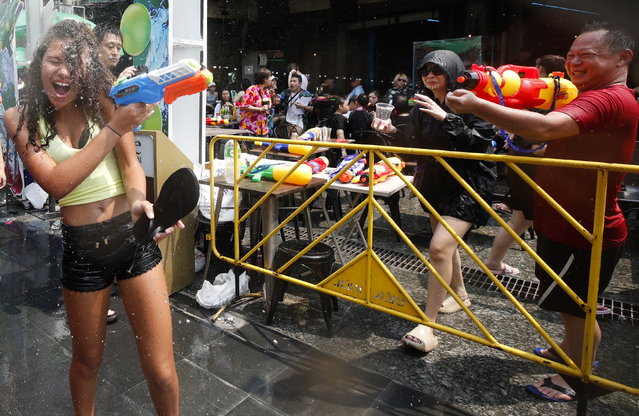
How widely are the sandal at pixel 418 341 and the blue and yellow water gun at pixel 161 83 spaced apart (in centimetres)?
219

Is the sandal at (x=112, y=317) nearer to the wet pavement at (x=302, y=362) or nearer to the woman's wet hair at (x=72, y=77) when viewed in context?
the wet pavement at (x=302, y=362)

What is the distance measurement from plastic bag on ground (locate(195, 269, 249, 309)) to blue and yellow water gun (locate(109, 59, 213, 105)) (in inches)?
93.5

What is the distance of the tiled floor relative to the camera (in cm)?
252

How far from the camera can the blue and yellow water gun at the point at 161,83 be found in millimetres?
1468

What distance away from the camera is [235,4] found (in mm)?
18750

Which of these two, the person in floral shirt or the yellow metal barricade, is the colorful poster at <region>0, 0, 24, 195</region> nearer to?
the person in floral shirt

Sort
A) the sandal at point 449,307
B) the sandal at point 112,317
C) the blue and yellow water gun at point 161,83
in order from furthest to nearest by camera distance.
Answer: the sandal at point 449,307, the sandal at point 112,317, the blue and yellow water gun at point 161,83

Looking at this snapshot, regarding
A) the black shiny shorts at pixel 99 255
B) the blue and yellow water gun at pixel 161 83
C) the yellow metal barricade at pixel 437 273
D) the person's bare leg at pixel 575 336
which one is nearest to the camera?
the blue and yellow water gun at pixel 161 83

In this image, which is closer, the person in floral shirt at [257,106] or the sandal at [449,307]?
the sandal at [449,307]

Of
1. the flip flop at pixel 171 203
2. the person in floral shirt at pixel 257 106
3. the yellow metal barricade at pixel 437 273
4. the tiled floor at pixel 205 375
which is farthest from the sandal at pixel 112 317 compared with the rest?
the person in floral shirt at pixel 257 106

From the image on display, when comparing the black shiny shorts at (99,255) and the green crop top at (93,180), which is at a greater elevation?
the green crop top at (93,180)

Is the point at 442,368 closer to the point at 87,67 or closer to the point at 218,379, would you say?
the point at 218,379

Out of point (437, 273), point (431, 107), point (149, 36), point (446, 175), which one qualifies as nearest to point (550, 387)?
point (437, 273)

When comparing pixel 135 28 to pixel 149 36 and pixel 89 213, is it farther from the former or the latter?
pixel 89 213
